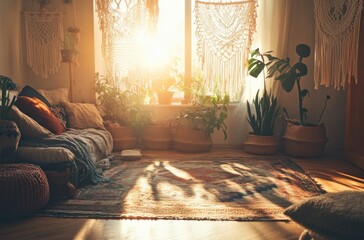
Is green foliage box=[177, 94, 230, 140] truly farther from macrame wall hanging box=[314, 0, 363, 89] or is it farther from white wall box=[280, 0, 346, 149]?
macrame wall hanging box=[314, 0, 363, 89]

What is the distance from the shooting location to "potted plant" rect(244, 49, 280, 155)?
13.3ft

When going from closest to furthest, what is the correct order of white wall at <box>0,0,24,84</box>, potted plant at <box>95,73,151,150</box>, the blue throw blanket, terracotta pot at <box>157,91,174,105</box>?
1. the blue throw blanket
2. white wall at <box>0,0,24,84</box>
3. potted plant at <box>95,73,151,150</box>
4. terracotta pot at <box>157,91,174,105</box>

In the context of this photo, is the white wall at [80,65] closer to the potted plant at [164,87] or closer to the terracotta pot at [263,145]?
the potted plant at [164,87]

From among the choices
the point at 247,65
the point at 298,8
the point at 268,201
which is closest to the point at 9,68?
the point at 247,65

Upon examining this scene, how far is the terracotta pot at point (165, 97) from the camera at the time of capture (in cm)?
453

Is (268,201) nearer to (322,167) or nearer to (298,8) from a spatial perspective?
(322,167)

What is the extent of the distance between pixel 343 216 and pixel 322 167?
7.66 ft

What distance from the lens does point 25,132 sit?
270cm

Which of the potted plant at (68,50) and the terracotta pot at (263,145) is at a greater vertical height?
the potted plant at (68,50)

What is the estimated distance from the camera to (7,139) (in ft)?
7.71

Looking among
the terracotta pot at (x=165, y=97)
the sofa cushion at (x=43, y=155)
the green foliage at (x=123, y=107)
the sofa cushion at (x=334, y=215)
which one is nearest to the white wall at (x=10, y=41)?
the green foliage at (x=123, y=107)

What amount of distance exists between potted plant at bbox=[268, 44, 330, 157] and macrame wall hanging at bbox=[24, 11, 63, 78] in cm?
252

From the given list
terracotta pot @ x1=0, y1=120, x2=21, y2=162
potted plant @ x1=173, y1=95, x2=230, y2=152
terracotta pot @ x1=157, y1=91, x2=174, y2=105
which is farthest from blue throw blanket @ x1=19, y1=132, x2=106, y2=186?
terracotta pot @ x1=157, y1=91, x2=174, y2=105

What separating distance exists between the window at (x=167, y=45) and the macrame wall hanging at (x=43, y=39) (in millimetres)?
532
